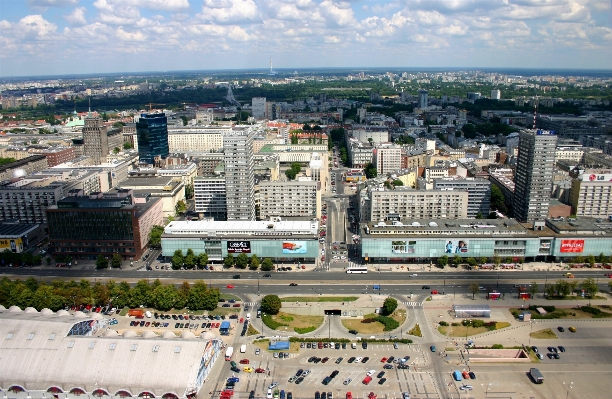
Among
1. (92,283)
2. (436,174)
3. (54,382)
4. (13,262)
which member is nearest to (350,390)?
(54,382)

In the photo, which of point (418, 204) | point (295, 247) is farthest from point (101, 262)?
point (418, 204)

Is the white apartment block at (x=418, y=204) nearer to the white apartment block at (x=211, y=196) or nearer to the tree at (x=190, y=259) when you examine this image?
the white apartment block at (x=211, y=196)

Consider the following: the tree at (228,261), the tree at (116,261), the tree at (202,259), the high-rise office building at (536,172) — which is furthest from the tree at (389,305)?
the tree at (116,261)

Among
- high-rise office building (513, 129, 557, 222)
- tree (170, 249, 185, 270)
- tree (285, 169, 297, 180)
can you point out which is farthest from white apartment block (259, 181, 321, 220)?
high-rise office building (513, 129, 557, 222)

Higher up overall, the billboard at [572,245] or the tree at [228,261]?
the billboard at [572,245]

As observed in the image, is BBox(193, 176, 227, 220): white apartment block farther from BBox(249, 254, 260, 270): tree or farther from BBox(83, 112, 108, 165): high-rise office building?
BBox(83, 112, 108, 165): high-rise office building

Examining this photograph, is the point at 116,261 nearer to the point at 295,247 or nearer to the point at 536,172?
the point at 295,247
